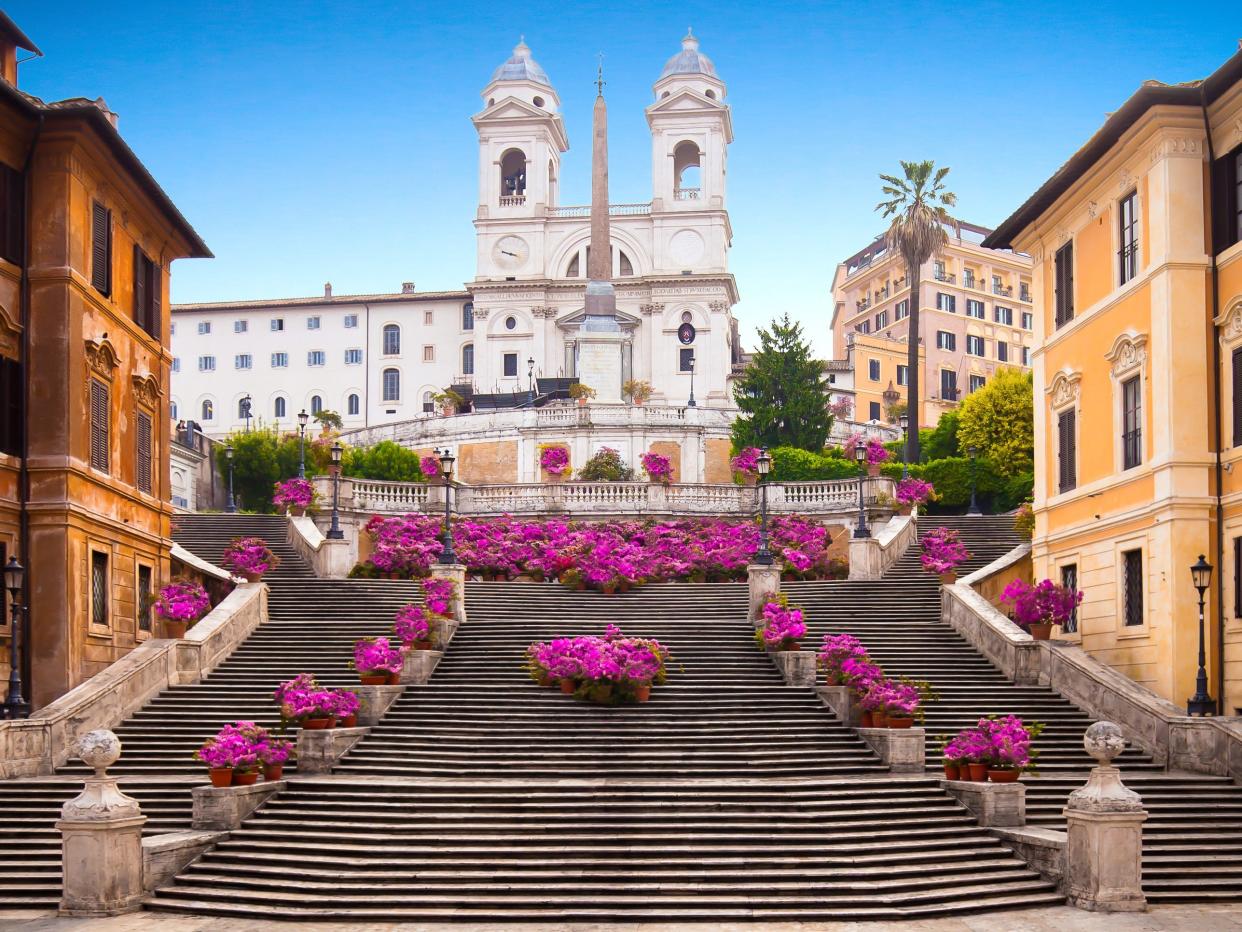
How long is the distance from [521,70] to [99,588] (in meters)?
82.1

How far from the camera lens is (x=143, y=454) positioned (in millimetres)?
33000

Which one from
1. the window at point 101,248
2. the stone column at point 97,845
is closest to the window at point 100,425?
the window at point 101,248

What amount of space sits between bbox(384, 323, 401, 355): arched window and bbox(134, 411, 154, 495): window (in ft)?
239

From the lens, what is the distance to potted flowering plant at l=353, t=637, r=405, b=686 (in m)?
27.3

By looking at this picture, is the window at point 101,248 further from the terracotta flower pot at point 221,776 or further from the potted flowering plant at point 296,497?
the potted flowering plant at point 296,497

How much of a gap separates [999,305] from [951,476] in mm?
61678

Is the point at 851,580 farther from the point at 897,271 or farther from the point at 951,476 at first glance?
the point at 897,271

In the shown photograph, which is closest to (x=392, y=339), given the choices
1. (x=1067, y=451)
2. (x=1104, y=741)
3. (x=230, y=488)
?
(x=230, y=488)

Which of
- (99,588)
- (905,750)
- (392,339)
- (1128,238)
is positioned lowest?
(905,750)

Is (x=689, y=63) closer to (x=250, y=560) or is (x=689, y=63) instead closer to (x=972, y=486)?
(x=972, y=486)

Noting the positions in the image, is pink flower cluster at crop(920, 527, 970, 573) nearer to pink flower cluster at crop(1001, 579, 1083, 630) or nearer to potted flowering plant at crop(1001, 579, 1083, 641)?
potted flowering plant at crop(1001, 579, 1083, 641)

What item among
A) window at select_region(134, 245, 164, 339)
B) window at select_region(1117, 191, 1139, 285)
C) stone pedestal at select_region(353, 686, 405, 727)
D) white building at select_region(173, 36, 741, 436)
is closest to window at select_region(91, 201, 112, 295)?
window at select_region(134, 245, 164, 339)

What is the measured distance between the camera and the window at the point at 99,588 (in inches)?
1136

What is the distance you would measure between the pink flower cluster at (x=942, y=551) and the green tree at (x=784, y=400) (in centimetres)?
2119
